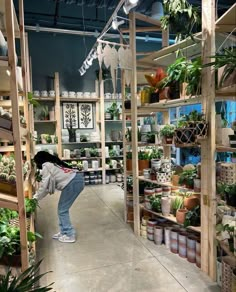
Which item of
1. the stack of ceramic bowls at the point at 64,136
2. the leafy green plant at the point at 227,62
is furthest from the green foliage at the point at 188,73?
the stack of ceramic bowls at the point at 64,136

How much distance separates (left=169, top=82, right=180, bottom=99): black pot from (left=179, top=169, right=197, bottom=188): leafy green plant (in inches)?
33.5

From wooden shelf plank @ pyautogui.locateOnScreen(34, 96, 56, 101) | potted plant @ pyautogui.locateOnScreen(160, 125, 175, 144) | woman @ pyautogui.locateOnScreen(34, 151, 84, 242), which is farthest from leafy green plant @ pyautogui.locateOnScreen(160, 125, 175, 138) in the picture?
wooden shelf plank @ pyautogui.locateOnScreen(34, 96, 56, 101)

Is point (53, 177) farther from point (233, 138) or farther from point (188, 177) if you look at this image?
point (233, 138)

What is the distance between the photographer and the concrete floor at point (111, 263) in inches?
97.9

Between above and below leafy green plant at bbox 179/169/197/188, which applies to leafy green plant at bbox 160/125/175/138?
above

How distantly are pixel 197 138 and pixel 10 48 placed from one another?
5.67 ft

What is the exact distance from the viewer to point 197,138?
2.50m

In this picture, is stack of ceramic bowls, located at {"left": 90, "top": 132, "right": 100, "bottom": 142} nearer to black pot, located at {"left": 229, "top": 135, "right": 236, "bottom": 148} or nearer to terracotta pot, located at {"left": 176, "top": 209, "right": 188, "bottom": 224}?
terracotta pot, located at {"left": 176, "top": 209, "right": 188, "bottom": 224}

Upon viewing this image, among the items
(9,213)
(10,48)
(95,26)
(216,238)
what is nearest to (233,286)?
(216,238)

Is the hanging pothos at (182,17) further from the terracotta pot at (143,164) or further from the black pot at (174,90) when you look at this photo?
the terracotta pot at (143,164)

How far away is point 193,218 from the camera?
2828mm

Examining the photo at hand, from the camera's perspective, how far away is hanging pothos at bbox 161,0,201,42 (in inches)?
103

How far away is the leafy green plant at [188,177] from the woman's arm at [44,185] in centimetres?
164

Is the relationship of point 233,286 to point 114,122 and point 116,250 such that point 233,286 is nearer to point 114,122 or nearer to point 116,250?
point 116,250
